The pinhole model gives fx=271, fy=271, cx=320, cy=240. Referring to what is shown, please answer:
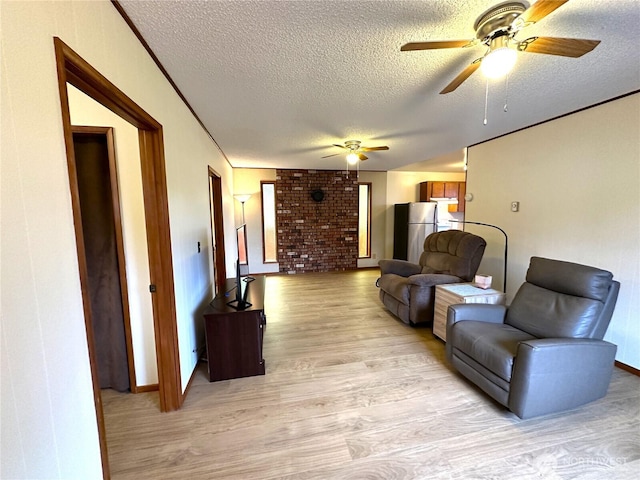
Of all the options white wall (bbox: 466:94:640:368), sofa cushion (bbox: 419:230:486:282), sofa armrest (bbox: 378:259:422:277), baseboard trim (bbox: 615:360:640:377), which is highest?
white wall (bbox: 466:94:640:368)

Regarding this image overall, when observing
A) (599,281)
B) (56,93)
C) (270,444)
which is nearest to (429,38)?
(56,93)

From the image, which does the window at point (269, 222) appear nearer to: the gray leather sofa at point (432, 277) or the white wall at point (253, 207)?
the white wall at point (253, 207)

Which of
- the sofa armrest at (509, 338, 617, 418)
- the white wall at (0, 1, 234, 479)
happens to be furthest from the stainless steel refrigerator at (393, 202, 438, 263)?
the white wall at (0, 1, 234, 479)

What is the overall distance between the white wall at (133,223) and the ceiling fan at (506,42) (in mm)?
1886

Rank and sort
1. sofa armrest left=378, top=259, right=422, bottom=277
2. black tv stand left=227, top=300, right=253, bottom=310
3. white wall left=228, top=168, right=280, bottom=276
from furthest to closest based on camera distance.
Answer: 1. white wall left=228, top=168, right=280, bottom=276
2. sofa armrest left=378, top=259, right=422, bottom=277
3. black tv stand left=227, top=300, right=253, bottom=310

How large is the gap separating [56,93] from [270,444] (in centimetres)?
197

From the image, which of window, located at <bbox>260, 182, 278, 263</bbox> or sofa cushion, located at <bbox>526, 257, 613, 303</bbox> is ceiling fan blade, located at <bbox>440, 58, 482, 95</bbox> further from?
window, located at <bbox>260, 182, 278, 263</bbox>

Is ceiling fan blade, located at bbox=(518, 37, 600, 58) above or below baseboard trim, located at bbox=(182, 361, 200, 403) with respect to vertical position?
above

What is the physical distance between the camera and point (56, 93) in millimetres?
880

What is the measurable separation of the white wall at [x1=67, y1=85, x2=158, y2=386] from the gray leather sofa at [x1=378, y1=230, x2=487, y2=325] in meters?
2.59

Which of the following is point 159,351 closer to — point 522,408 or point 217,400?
point 217,400

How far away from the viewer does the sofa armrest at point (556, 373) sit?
1.68m

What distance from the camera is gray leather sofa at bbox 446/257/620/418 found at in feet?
5.61

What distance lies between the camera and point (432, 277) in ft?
10.2
